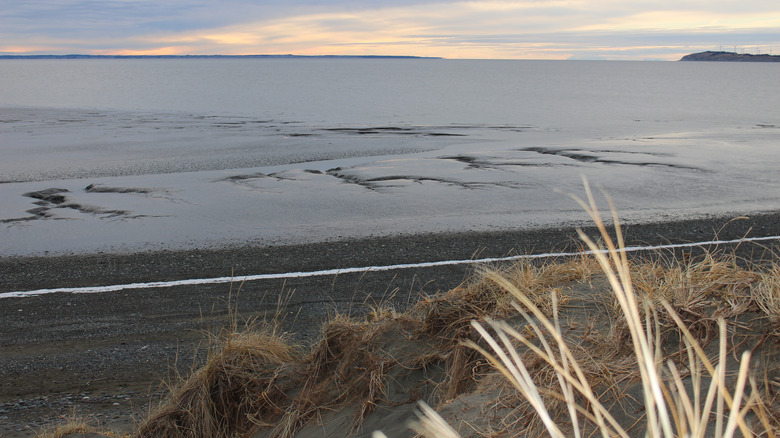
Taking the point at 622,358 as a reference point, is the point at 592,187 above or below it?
below

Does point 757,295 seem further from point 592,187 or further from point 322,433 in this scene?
point 592,187

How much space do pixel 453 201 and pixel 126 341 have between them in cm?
716

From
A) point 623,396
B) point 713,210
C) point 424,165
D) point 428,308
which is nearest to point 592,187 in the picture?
point 713,210

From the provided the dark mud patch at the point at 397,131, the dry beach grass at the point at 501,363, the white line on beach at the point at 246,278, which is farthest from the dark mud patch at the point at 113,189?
the dark mud patch at the point at 397,131

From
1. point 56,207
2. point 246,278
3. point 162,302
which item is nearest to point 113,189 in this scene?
point 56,207

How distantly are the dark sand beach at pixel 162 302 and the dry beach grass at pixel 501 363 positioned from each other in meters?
0.42

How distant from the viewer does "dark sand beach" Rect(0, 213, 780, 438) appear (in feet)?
14.7

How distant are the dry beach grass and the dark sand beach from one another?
1.39ft

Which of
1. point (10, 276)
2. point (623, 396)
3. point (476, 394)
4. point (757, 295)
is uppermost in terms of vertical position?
point (757, 295)

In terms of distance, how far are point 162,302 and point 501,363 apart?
4.21 metres

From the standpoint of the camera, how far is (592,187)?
12.7 meters

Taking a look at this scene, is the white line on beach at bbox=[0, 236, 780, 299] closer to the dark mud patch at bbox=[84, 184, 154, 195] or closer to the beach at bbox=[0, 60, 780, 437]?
the beach at bbox=[0, 60, 780, 437]

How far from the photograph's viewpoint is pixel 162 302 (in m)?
6.23

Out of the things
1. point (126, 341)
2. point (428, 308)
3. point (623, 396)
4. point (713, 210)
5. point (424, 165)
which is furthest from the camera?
point (424, 165)
